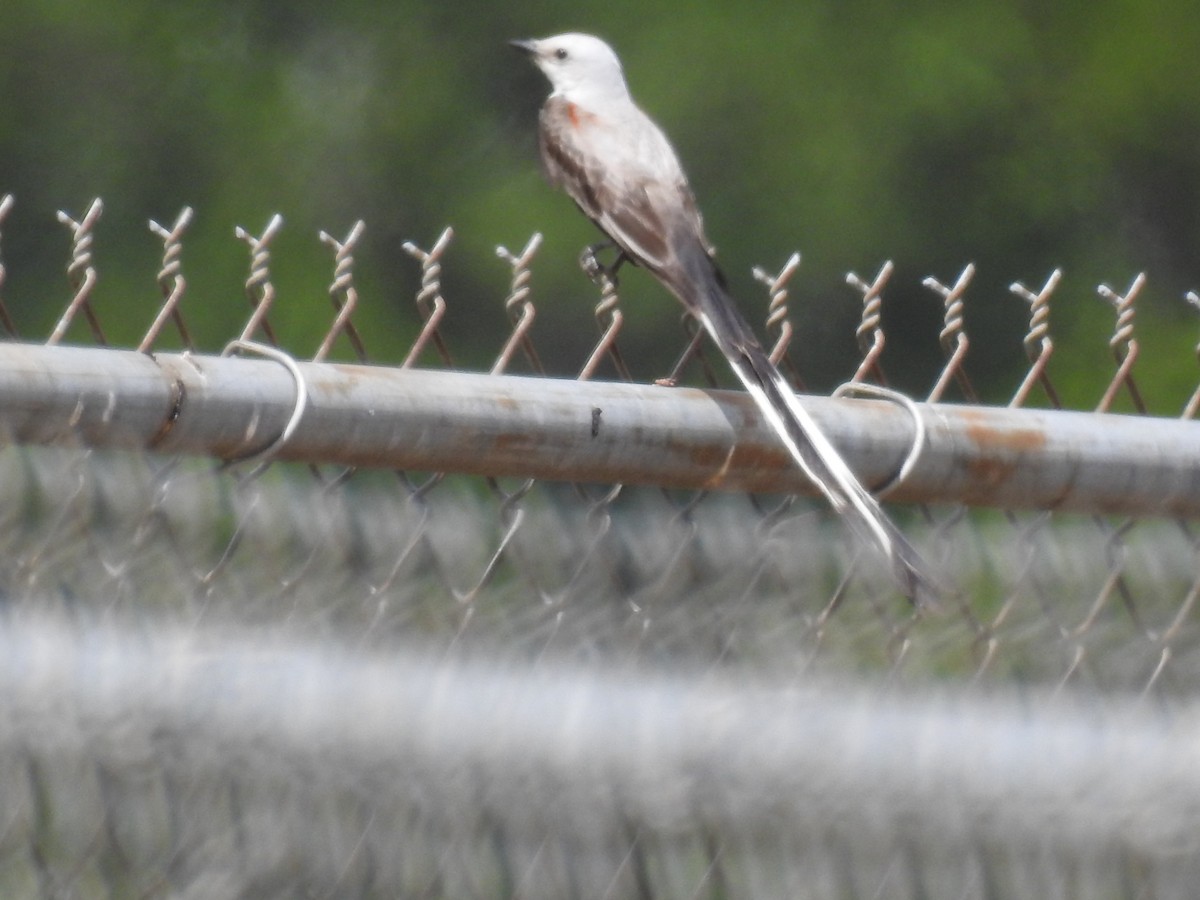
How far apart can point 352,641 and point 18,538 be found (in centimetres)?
29

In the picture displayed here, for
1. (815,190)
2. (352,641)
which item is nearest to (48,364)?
(352,641)

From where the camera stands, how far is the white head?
15.3 feet

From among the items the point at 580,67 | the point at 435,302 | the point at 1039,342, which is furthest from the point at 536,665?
the point at 580,67

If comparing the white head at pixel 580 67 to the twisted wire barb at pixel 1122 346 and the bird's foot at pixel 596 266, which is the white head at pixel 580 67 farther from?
the twisted wire barb at pixel 1122 346

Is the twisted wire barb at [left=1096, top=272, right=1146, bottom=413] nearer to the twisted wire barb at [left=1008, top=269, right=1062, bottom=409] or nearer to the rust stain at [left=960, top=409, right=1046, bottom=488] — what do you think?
the twisted wire barb at [left=1008, top=269, right=1062, bottom=409]

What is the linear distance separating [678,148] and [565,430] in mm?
13322

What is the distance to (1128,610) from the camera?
2.59 meters

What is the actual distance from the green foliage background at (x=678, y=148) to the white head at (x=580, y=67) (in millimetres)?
8639

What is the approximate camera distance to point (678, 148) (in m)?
15.2

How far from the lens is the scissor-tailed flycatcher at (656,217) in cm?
215

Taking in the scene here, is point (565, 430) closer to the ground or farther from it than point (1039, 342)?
closer to the ground

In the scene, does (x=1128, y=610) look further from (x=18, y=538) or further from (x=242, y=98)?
(x=242, y=98)

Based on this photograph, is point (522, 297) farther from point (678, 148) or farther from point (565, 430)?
point (678, 148)

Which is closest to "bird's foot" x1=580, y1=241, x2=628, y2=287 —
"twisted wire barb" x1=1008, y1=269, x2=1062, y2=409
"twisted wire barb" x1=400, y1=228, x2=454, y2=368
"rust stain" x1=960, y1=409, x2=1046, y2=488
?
"twisted wire barb" x1=1008, y1=269, x2=1062, y2=409
